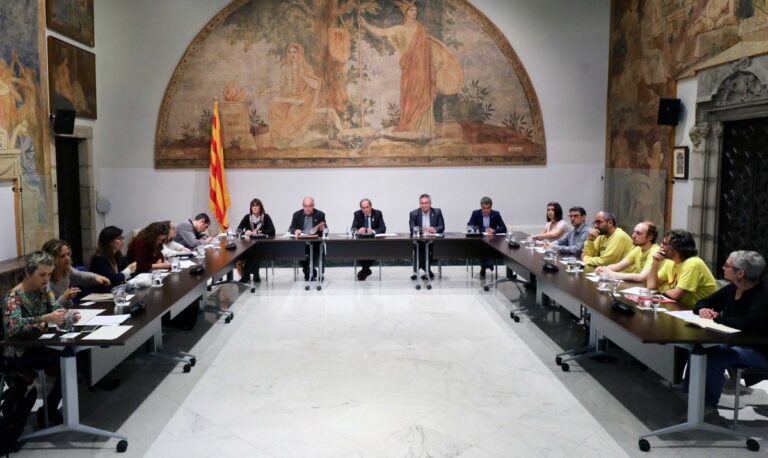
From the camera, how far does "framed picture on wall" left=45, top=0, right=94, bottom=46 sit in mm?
9281

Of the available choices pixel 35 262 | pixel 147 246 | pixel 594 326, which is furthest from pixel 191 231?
pixel 594 326

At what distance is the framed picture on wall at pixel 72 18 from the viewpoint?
9.28 metres

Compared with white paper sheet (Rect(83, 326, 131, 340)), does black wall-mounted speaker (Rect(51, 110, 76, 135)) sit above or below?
above

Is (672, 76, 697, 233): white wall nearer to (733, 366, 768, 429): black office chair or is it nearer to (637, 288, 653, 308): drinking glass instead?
(637, 288, 653, 308): drinking glass

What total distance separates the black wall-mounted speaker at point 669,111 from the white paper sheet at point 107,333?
7809 mm

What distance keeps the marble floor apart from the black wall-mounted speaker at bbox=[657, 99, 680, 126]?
3.64 metres

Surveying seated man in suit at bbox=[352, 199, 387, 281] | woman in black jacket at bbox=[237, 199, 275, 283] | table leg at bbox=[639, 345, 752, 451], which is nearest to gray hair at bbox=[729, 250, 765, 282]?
table leg at bbox=[639, 345, 752, 451]

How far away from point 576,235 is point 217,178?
6.16 meters

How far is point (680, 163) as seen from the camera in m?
9.23

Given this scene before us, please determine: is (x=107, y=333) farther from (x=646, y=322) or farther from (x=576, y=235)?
Answer: (x=576, y=235)

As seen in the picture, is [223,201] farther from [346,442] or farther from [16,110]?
[346,442]

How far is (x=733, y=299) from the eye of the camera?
178 inches

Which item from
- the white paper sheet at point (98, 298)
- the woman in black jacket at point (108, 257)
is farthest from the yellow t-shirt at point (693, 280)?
the woman in black jacket at point (108, 257)

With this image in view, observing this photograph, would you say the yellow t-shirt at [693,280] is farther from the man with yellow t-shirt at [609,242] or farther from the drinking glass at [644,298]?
the man with yellow t-shirt at [609,242]
